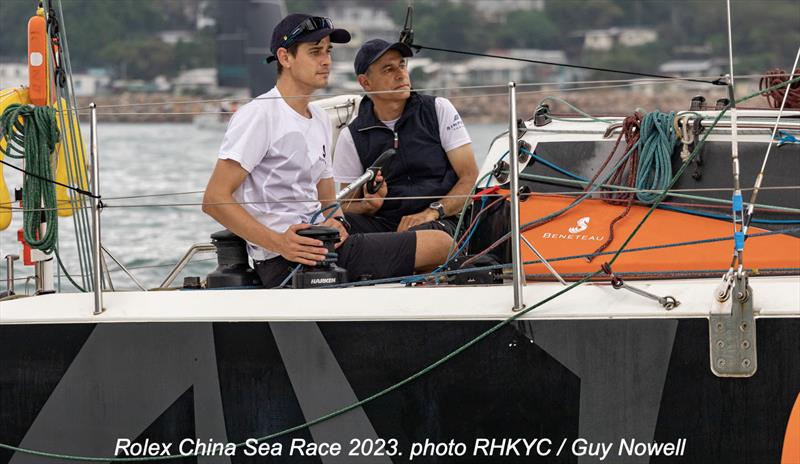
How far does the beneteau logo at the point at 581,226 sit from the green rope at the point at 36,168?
172cm

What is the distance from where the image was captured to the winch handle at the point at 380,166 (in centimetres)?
485

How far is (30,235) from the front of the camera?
4387mm

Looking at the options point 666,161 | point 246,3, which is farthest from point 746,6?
point 666,161

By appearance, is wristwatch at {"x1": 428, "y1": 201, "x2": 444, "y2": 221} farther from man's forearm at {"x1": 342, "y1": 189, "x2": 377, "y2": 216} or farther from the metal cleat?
the metal cleat

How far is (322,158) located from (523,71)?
5223 centimetres

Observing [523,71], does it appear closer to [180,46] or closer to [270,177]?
[180,46]

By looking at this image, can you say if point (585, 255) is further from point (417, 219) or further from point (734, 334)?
point (417, 219)

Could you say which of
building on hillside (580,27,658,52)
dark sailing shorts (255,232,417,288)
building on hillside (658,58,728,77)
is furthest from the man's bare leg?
building on hillside (580,27,658,52)

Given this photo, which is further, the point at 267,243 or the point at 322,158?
the point at 322,158

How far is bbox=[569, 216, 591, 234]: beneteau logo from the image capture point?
4508 millimetres

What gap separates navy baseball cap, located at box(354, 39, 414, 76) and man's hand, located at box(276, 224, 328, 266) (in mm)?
1389

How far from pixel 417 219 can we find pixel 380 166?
0.86ft

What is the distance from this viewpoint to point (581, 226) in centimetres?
453

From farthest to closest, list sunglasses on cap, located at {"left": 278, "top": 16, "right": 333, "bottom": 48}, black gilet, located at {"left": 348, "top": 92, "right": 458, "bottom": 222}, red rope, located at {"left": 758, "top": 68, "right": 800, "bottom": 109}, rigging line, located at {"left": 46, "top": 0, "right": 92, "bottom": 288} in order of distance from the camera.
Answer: black gilet, located at {"left": 348, "top": 92, "right": 458, "bottom": 222}, red rope, located at {"left": 758, "top": 68, "right": 800, "bottom": 109}, rigging line, located at {"left": 46, "top": 0, "right": 92, "bottom": 288}, sunglasses on cap, located at {"left": 278, "top": 16, "right": 333, "bottom": 48}
